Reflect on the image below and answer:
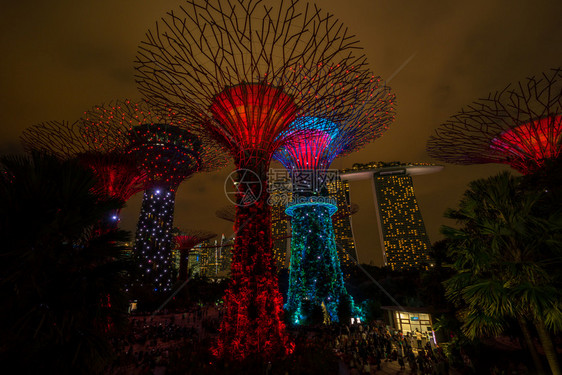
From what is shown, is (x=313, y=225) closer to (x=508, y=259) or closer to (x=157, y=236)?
(x=508, y=259)

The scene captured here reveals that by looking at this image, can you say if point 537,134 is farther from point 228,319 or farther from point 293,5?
point 228,319

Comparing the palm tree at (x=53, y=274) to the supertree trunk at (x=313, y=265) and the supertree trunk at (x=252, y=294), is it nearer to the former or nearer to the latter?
the supertree trunk at (x=252, y=294)

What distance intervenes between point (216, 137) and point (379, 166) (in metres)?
109

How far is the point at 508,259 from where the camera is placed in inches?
269

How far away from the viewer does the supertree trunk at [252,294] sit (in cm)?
781

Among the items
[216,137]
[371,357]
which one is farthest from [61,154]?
[371,357]

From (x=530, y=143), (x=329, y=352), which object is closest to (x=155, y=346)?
(x=329, y=352)

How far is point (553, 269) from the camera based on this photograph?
250 inches

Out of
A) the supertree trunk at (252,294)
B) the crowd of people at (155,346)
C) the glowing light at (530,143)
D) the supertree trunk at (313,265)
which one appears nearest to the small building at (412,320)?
the supertree trunk at (313,265)

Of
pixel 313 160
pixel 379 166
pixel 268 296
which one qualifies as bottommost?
pixel 268 296

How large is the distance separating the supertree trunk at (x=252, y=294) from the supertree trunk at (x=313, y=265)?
987 centimetres

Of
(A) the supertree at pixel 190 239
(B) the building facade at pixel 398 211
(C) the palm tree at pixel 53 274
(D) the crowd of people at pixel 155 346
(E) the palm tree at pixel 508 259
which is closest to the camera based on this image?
(C) the palm tree at pixel 53 274

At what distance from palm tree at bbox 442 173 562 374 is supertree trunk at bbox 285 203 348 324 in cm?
1137

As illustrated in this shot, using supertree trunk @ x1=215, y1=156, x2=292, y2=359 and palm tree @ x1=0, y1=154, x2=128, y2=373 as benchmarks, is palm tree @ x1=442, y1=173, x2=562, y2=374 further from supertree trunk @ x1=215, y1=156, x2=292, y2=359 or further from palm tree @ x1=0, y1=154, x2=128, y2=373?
palm tree @ x1=0, y1=154, x2=128, y2=373
